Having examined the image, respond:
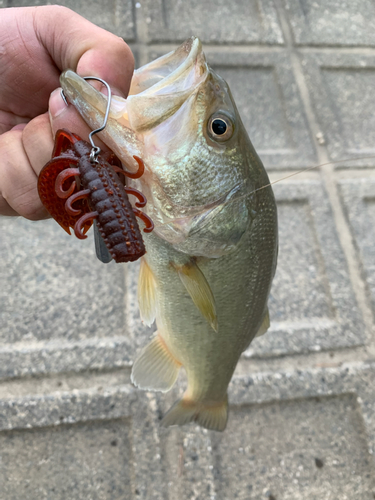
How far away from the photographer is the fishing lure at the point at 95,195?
27.0 inches

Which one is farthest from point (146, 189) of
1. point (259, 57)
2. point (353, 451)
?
point (259, 57)

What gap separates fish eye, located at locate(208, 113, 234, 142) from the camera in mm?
876

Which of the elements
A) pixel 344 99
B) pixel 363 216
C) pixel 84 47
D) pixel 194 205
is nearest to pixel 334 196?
pixel 363 216

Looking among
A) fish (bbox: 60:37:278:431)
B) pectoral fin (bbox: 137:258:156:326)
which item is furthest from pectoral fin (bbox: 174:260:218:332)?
pectoral fin (bbox: 137:258:156:326)

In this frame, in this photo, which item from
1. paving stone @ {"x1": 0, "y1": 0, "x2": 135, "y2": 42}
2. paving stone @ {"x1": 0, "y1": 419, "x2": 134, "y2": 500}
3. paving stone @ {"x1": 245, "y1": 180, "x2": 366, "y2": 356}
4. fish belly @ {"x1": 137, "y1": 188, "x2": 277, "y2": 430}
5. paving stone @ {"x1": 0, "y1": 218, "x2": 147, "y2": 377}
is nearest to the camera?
fish belly @ {"x1": 137, "y1": 188, "x2": 277, "y2": 430}

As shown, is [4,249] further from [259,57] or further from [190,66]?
[259,57]

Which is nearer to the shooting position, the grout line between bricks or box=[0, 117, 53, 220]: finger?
box=[0, 117, 53, 220]: finger

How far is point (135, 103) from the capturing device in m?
0.81

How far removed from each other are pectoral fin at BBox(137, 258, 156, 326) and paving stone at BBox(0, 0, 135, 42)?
6.29 ft

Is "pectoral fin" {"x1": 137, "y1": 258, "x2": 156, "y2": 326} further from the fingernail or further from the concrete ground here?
the concrete ground

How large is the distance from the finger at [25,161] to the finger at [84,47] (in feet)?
0.56

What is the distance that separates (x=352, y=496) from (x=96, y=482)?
1092 millimetres

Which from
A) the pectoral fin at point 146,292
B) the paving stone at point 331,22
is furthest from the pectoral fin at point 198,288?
the paving stone at point 331,22

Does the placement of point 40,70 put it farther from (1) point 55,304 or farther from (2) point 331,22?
(2) point 331,22
